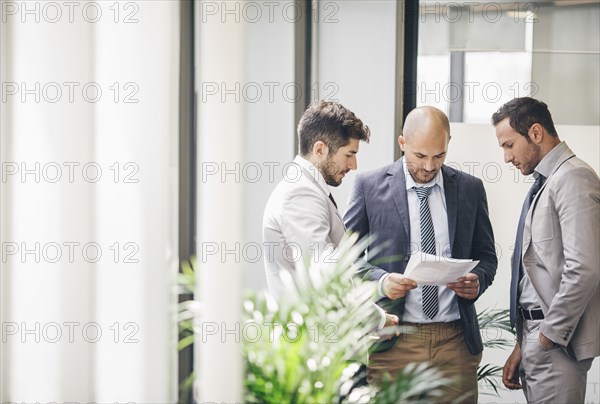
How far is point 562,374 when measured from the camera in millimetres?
3592

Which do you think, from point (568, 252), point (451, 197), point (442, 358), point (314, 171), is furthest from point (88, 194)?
point (568, 252)

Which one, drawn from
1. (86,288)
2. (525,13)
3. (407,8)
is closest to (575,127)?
(525,13)

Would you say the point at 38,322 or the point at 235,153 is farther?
the point at 38,322

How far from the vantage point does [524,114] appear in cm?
374

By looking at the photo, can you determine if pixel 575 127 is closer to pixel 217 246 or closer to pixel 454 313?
pixel 454 313

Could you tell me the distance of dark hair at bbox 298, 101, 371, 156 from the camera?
3812 mm

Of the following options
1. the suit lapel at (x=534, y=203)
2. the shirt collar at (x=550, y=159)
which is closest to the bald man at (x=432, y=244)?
the suit lapel at (x=534, y=203)

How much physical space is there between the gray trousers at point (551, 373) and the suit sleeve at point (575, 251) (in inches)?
3.5

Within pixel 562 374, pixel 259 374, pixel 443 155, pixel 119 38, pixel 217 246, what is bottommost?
pixel 562 374

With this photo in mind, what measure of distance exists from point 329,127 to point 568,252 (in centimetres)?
119

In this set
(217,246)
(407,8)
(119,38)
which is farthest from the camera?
(407,8)

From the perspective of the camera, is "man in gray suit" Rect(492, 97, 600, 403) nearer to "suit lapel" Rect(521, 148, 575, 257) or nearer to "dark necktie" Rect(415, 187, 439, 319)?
"suit lapel" Rect(521, 148, 575, 257)

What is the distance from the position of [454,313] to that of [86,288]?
5.35 feet

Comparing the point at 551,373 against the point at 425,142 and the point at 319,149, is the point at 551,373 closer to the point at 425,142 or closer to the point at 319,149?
the point at 425,142
